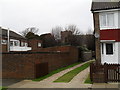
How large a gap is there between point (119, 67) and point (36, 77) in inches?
265

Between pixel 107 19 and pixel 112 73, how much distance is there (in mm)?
7804

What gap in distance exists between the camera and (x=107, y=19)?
18.2m

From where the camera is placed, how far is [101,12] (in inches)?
726

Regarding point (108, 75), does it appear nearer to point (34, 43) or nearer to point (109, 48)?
point (109, 48)

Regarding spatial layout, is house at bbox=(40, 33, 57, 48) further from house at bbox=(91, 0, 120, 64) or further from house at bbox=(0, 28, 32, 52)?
house at bbox=(91, 0, 120, 64)

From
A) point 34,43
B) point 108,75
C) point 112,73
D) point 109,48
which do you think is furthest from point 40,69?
point 34,43

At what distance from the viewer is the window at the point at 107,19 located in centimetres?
1810

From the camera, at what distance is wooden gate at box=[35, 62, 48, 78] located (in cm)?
1565

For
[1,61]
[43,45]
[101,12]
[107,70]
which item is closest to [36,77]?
[1,61]

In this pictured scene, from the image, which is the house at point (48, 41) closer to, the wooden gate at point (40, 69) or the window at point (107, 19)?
the window at point (107, 19)

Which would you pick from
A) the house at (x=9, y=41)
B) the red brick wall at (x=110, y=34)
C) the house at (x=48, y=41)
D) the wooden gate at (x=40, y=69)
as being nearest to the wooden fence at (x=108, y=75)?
the wooden gate at (x=40, y=69)

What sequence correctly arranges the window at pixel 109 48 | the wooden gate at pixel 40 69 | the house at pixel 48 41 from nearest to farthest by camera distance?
the wooden gate at pixel 40 69 < the window at pixel 109 48 < the house at pixel 48 41

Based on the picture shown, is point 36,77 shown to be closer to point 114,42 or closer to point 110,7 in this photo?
point 114,42

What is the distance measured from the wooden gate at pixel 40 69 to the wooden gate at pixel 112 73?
6.11m
